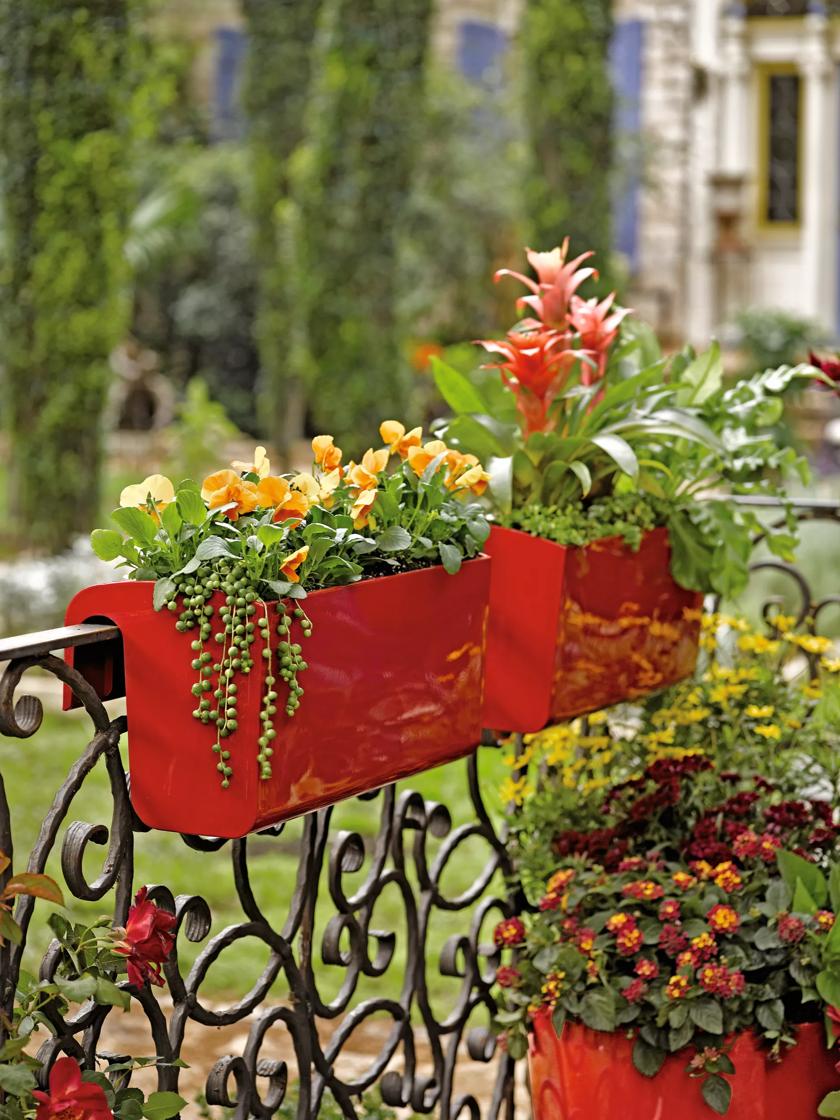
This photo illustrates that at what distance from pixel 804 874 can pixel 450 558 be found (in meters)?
0.62

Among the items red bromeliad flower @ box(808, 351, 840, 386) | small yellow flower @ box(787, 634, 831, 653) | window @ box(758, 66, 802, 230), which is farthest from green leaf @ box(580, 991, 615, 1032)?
window @ box(758, 66, 802, 230)

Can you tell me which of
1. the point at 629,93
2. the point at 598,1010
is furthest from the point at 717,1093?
the point at 629,93

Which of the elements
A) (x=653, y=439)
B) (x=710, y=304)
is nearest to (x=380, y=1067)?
(x=653, y=439)

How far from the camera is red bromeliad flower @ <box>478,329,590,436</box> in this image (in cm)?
204

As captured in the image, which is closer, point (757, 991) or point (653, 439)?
point (757, 991)

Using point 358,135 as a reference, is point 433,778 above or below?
below

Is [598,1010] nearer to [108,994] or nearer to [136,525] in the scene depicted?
[108,994]

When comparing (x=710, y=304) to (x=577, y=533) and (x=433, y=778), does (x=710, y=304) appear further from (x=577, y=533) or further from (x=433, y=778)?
(x=577, y=533)

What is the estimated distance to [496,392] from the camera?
2.21 m

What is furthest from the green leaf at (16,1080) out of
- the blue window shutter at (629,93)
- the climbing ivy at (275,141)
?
Answer: the blue window shutter at (629,93)

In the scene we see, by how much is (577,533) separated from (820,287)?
14772 mm

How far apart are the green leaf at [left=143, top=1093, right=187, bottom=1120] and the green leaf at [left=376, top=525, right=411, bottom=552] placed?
1.88ft

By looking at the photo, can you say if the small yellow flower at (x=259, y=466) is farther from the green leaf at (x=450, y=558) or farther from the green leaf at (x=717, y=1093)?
the green leaf at (x=717, y=1093)

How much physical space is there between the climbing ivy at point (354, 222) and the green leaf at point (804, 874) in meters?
8.03
